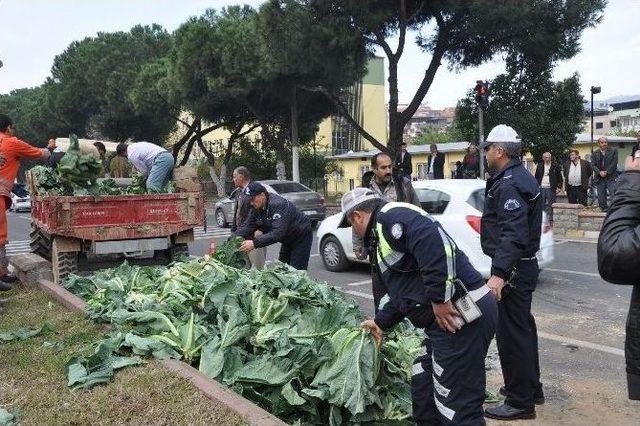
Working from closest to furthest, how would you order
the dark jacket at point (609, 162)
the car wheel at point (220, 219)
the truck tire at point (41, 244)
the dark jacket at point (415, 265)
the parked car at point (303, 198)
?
the dark jacket at point (415, 265), the truck tire at point (41, 244), the dark jacket at point (609, 162), the parked car at point (303, 198), the car wheel at point (220, 219)

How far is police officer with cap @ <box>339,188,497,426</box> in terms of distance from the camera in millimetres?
3168

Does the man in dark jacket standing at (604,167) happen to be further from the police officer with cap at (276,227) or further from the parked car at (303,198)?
the police officer with cap at (276,227)

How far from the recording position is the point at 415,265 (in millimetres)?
3309

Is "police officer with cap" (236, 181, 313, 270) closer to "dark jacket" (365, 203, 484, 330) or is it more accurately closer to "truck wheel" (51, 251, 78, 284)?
"truck wheel" (51, 251, 78, 284)

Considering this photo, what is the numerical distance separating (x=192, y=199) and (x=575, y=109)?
779 inches

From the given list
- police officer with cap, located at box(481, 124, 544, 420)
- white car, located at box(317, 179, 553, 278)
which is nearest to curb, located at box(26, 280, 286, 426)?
police officer with cap, located at box(481, 124, 544, 420)

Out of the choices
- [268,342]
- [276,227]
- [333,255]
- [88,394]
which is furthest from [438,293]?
[333,255]

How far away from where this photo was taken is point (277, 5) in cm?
2009

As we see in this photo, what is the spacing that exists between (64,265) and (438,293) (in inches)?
263

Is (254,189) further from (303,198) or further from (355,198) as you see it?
(303,198)

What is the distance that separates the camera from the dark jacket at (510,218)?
416 centimetres

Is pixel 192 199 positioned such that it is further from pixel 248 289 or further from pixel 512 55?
pixel 512 55

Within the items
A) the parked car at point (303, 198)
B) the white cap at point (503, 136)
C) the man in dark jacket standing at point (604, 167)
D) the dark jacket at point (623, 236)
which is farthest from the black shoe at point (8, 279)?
the man in dark jacket standing at point (604, 167)

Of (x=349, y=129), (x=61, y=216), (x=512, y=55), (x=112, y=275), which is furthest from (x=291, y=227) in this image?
(x=349, y=129)
